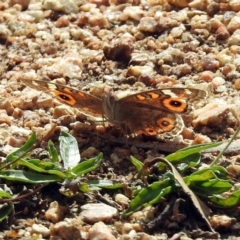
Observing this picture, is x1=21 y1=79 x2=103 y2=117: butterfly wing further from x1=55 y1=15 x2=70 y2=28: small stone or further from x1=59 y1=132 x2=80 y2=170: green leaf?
x1=55 y1=15 x2=70 y2=28: small stone

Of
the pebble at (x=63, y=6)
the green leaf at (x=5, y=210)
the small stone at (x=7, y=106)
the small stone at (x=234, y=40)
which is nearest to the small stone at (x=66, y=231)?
the green leaf at (x=5, y=210)

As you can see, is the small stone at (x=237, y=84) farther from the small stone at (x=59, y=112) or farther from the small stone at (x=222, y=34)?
the small stone at (x=59, y=112)

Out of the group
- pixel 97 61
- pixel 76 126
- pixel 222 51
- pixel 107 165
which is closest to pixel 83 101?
pixel 76 126

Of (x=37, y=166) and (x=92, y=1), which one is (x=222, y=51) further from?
(x=37, y=166)

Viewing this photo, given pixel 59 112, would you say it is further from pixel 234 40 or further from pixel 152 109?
pixel 234 40

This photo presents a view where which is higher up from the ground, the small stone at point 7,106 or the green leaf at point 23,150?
the green leaf at point 23,150

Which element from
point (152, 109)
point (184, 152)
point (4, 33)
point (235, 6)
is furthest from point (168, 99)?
point (4, 33)
